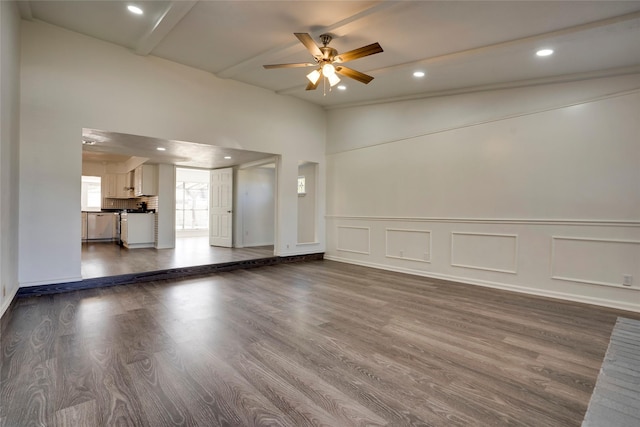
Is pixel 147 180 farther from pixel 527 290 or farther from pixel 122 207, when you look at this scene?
pixel 527 290

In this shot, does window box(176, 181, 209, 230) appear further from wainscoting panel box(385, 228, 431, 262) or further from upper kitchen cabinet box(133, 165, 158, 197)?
wainscoting panel box(385, 228, 431, 262)

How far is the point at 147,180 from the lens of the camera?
26.5ft

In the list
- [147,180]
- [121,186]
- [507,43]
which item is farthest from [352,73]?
[121,186]

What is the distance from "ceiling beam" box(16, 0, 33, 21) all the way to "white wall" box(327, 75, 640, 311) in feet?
16.1

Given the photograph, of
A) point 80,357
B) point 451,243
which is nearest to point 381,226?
point 451,243

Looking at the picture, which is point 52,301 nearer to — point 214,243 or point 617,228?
point 214,243

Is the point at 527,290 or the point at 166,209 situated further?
the point at 166,209

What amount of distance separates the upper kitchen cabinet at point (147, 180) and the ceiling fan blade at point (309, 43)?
254 inches

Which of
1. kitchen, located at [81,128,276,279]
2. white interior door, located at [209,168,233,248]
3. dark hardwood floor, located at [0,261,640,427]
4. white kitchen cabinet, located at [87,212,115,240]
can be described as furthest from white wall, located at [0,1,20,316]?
white kitchen cabinet, located at [87,212,115,240]

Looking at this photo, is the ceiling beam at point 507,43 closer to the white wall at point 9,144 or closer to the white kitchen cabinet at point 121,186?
the white wall at point 9,144

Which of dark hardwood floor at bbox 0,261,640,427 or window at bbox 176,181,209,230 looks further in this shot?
window at bbox 176,181,209,230

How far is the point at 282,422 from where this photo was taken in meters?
1.61

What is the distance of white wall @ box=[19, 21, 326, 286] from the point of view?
3.75m

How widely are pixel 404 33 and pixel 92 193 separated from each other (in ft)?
36.2
